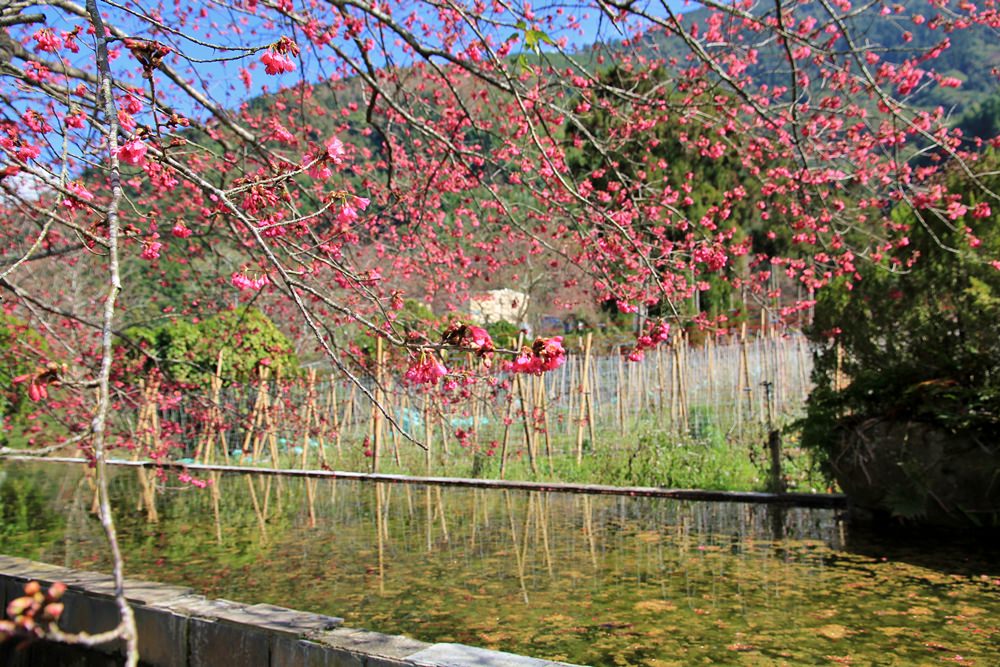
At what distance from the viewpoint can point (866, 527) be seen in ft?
16.4

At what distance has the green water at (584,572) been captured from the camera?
300cm

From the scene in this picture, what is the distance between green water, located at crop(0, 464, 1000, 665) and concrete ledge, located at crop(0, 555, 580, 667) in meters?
0.71

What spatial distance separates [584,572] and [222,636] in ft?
6.60

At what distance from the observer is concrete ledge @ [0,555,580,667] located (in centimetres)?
222

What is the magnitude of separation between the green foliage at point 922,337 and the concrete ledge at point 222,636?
349cm

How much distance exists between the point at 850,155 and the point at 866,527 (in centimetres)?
299

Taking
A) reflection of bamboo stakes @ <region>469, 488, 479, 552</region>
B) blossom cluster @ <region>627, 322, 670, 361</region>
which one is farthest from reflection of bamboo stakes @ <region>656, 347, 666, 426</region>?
blossom cluster @ <region>627, 322, 670, 361</region>

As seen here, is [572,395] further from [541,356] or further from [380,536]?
[541,356]

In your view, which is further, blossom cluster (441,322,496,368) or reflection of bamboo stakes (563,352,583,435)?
reflection of bamboo stakes (563,352,583,435)

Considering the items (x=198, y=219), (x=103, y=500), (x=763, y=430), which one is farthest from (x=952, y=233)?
(x=198, y=219)

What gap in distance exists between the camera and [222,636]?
8.35 feet

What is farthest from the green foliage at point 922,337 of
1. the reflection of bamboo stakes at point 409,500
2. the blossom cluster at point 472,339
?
the blossom cluster at point 472,339

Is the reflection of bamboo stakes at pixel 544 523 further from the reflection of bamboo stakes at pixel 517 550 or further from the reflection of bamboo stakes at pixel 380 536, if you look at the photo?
the reflection of bamboo stakes at pixel 380 536

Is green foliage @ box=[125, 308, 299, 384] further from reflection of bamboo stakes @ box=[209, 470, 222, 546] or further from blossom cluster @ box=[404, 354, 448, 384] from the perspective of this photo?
blossom cluster @ box=[404, 354, 448, 384]
